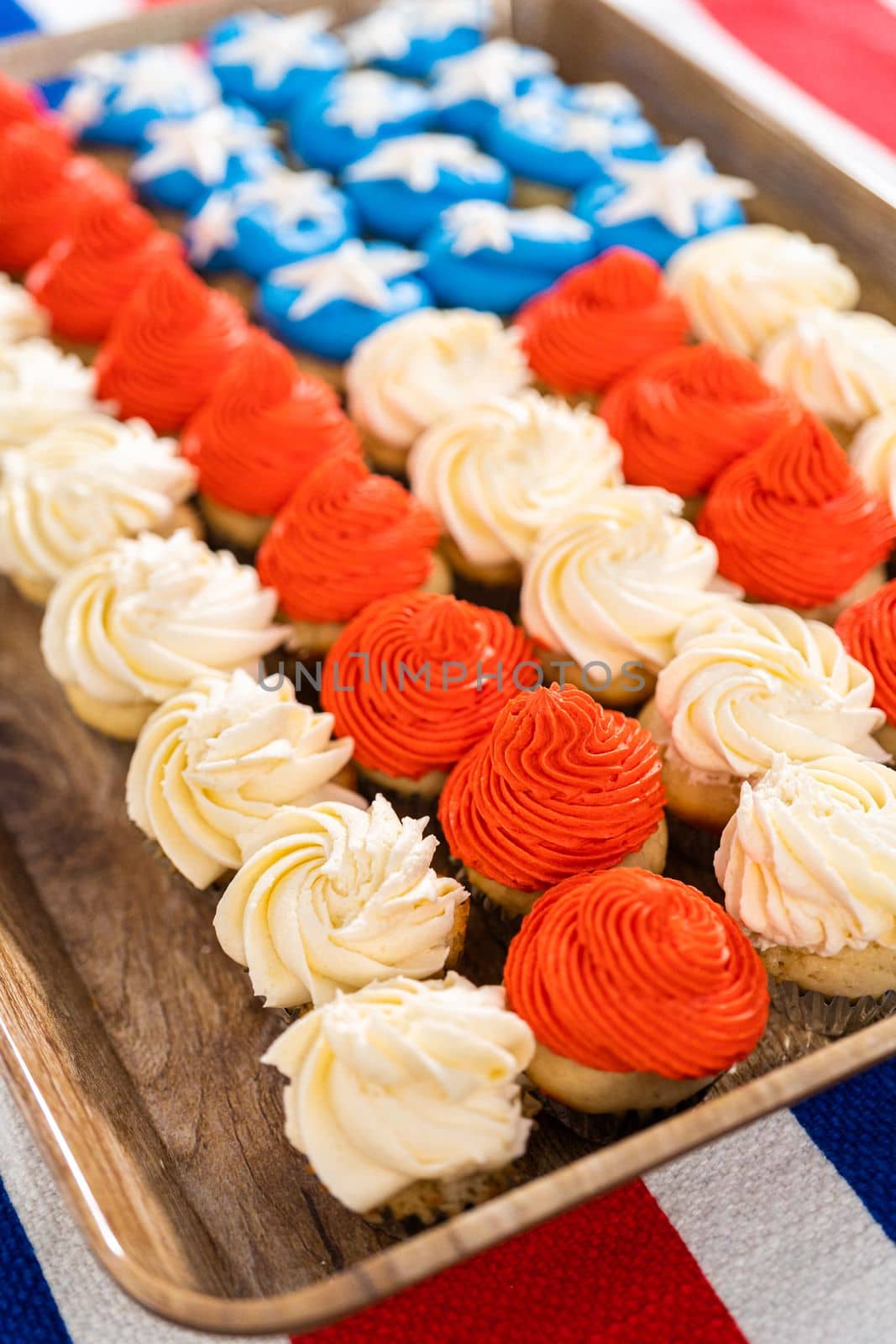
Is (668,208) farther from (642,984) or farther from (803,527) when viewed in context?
(642,984)

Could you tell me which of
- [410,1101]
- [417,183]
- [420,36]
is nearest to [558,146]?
[417,183]

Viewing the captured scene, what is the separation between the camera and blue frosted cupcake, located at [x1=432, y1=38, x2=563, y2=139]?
11.9 feet

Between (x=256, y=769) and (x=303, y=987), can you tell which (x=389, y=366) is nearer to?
(x=256, y=769)

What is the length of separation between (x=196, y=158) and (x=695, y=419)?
1.70m

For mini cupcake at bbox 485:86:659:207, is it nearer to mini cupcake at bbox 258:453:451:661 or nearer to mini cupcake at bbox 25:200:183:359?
mini cupcake at bbox 25:200:183:359

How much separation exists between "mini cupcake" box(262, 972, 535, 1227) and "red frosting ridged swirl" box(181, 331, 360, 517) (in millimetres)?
1232

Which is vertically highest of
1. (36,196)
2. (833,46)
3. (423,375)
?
(833,46)

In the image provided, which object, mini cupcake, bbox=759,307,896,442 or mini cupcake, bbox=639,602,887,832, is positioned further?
mini cupcake, bbox=759,307,896,442

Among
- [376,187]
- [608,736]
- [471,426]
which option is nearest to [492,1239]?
[608,736]

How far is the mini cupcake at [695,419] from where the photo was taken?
8.25 feet

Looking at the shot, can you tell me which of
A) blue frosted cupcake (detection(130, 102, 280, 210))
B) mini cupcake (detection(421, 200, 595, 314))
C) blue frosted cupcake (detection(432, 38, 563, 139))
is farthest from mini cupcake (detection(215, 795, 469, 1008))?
blue frosted cupcake (detection(432, 38, 563, 139))

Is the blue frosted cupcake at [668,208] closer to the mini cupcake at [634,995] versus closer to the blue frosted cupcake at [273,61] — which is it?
the blue frosted cupcake at [273,61]

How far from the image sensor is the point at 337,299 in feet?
9.82

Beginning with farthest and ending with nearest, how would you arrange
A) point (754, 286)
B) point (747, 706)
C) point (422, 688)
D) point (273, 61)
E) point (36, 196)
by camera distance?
1. point (273, 61)
2. point (36, 196)
3. point (754, 286)
4. point (422, 688)
5. point (747, 706)
